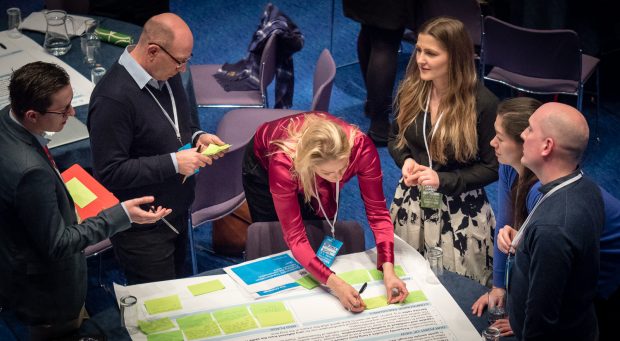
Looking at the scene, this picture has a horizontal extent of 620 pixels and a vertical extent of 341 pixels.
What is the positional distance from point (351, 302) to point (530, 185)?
756 millimetres

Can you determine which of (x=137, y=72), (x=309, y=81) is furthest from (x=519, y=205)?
(x=309, y=81)

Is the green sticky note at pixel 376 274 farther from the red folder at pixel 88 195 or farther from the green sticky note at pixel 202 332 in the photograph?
the red folder at pixel 88 195

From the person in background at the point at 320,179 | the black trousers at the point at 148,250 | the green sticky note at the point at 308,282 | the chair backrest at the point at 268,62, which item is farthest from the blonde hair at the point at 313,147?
the chair backrest at the point at 268,62

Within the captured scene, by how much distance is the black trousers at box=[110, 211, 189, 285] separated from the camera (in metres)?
3.27

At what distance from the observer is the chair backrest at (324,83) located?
4059mm

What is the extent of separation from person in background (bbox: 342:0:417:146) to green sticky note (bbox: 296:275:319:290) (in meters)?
2.50

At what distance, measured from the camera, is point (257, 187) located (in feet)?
11.2

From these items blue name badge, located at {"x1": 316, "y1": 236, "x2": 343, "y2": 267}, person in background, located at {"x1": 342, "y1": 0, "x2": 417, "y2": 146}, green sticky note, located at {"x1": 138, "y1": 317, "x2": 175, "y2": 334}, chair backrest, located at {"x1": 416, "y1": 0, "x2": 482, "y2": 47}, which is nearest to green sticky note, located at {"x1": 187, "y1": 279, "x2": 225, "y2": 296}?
green sticky note, located at {"x1": 138, "y1": 317, "x2": 175, "y2": 334}

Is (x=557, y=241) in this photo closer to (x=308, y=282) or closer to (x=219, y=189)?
(x=308, y=282)

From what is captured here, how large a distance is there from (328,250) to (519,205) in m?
0.73

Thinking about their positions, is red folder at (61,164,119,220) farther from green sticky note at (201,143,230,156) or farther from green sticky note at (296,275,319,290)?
green sticky note at (296,275,319,290)

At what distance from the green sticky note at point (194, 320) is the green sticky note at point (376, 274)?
0.63 m

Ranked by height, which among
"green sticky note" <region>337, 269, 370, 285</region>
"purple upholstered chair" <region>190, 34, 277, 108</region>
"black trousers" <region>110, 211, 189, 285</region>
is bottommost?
"black trousers" <region>110, 211, 189, 285</region>

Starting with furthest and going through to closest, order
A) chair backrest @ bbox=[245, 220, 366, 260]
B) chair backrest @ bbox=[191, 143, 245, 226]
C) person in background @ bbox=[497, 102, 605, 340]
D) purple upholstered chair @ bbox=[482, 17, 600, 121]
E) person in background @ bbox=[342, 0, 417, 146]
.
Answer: person in background @ bbox=[342, 0, 417, 146] < purple upholstered chair @ bbox=[482, 17, 600, 121] < chair backrest @ bbox=[191, 143, 245, 226] < chair backrest @ bbox=[245, 220, 366, 260] < person in background @ bbox=[497, 102, 605, 340]
